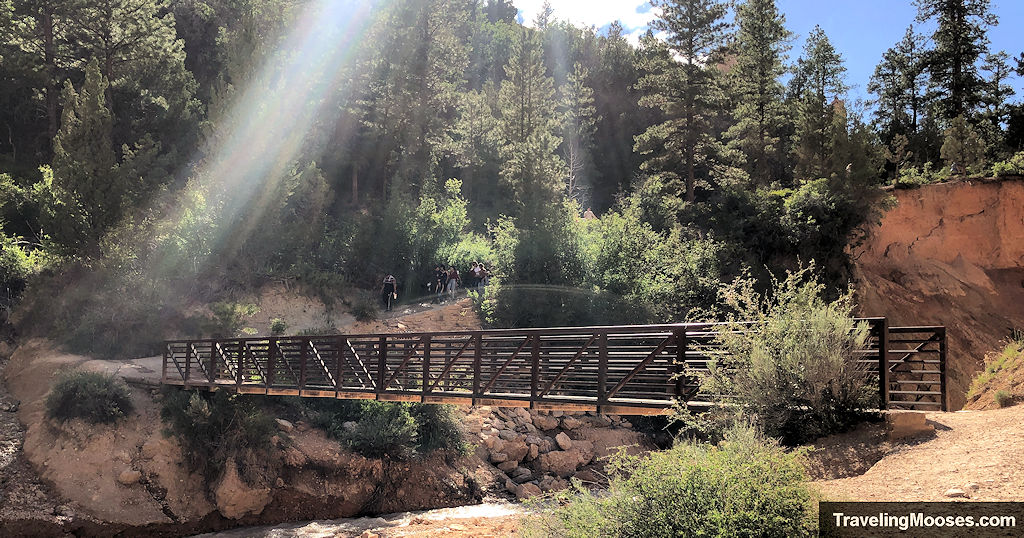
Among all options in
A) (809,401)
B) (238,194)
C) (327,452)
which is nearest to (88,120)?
(238,194)

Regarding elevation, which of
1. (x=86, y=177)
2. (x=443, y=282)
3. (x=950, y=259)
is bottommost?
(x=443, y=282)

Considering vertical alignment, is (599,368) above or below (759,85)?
Answer: below

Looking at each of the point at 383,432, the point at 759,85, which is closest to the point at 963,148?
the point at 759,85

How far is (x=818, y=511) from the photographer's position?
17.4 ft

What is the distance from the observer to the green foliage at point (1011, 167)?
24.2 meters

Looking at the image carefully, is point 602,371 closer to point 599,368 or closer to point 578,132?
point 599,368

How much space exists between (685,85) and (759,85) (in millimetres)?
6855

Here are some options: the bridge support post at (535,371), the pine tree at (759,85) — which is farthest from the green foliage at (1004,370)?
the pine tree at (759,85)

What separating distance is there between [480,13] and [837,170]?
7529 centimetres

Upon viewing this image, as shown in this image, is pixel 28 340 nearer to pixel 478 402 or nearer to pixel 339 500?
pixel 339 500

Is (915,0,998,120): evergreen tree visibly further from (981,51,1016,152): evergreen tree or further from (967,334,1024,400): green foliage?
(967,334,1024,400): green foliage

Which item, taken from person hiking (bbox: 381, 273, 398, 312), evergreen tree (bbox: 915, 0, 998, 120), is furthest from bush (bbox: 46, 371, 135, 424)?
evergreen tree (bbox: 915, 0, 998, 120)

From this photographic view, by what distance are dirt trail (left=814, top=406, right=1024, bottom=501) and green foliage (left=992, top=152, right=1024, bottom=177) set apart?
21081 millimetres

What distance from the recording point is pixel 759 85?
3441 centimetres
